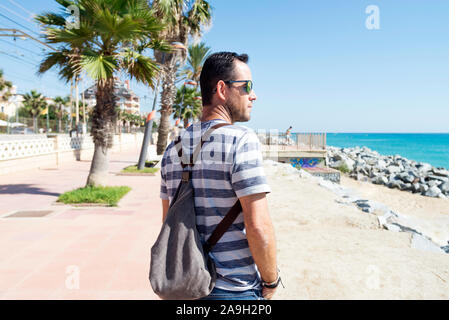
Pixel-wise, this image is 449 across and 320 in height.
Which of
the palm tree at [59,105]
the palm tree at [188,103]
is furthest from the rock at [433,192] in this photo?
the palm tree at [59,105]

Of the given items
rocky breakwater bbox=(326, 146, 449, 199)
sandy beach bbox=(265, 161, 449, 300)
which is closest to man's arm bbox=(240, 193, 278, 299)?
sandy beach bbox=(265, 161, 449, 300)

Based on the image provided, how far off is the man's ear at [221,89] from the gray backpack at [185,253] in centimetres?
20

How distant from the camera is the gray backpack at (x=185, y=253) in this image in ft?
4.34

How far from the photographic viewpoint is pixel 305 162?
2050 centimetres

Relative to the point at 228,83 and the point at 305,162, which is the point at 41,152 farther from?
the point at 228,83

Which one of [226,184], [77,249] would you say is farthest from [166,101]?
[226,184]

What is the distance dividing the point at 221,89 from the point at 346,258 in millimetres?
3857

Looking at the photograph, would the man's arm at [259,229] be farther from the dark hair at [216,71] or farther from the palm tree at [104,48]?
the palm tree at [104,48]

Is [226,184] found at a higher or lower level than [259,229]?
higher

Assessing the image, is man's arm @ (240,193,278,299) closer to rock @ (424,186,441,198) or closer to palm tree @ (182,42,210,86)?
rock @ (424,186,441,198)

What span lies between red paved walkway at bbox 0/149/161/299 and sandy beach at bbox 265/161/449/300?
193 centimetres

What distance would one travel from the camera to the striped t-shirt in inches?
51.5

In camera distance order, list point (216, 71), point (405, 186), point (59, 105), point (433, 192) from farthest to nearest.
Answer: point (59, 105) < point (405, 186) < point (433, 192) < point (216, 71)
